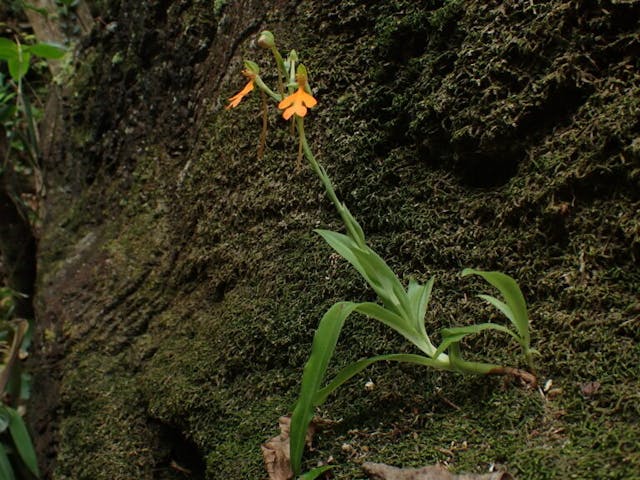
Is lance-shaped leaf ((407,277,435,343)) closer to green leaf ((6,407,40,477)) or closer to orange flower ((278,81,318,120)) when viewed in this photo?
orange flower ((278,81,318,120))

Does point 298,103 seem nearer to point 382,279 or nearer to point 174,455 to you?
point 382,279

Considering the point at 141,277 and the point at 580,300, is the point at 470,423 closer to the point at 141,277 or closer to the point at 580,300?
the point at 580,300

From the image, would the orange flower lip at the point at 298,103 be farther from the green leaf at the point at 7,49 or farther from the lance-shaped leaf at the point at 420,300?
the green leaf at the point at 7,49

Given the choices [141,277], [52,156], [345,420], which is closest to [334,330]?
[345,420]

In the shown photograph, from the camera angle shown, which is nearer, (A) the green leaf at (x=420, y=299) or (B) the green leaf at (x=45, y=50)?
(A) the green leaf at (x=420, y=299)

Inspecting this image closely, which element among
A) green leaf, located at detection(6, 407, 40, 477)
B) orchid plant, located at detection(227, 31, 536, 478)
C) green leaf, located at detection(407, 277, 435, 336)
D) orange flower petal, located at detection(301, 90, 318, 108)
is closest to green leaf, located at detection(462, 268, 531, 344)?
orchid plant, located at detection(227, 31, 536, 478)

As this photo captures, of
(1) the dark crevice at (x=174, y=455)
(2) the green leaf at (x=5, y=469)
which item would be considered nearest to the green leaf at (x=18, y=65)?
(2) the green leaf at (x=5, y=469)
